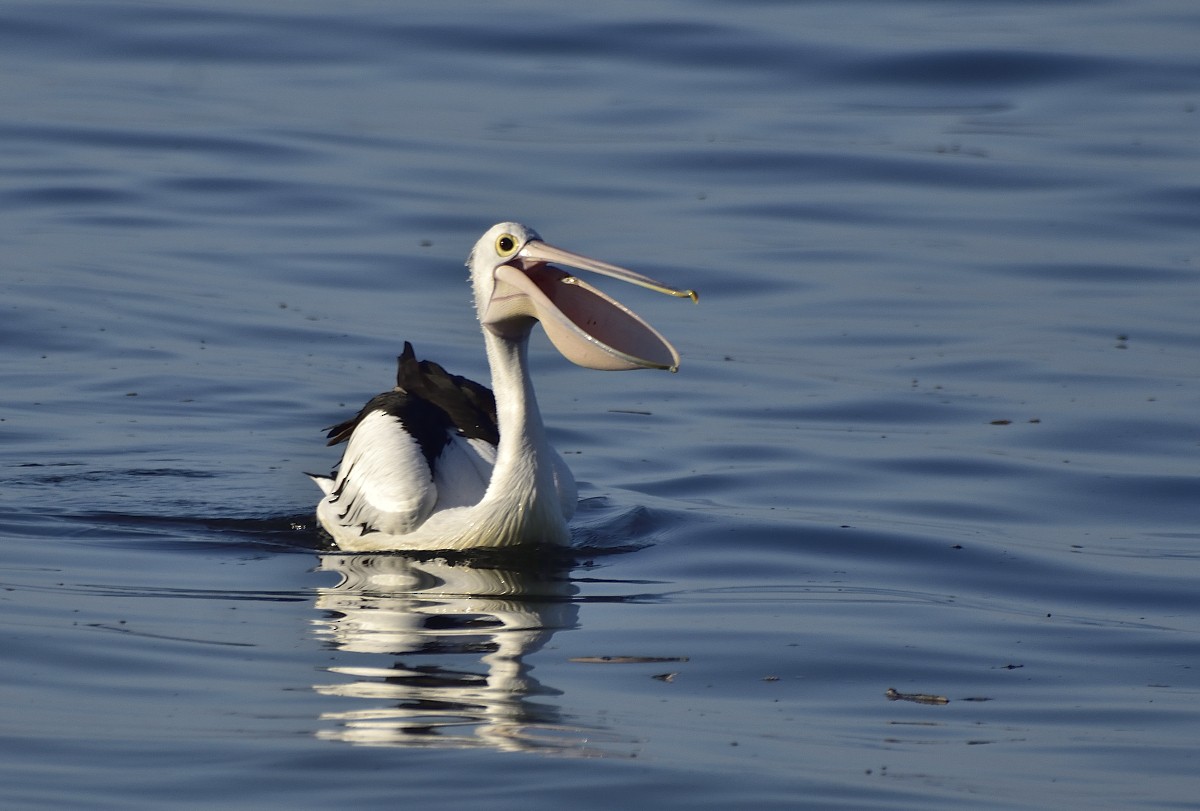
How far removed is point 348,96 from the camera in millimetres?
16766

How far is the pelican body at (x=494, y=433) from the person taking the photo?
21.9ft

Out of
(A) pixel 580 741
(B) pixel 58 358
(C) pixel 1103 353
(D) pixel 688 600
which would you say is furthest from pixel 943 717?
(B) pixel 58 358

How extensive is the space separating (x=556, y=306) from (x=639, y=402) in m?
3.28

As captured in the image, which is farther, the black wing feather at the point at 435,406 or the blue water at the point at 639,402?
Answer: the black wing feather at the point at 435,406

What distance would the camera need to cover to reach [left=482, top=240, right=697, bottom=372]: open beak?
6504 mm

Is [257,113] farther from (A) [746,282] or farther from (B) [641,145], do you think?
(A) [746,282]

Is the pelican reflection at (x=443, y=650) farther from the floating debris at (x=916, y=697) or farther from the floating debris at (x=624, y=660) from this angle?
the floating debris at (x=916, y=697)

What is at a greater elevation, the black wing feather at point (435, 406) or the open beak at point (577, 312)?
the open beak at point (577, 312)

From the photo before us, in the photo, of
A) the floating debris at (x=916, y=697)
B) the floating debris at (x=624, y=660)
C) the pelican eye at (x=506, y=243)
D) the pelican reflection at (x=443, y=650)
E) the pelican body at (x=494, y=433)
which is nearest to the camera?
the pelican reflection at (x=443, y=650)

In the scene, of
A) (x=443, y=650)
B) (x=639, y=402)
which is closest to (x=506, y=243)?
(x=443, y=650)

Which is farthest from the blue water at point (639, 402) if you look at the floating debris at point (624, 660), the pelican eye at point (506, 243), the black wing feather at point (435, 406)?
the pelican eye at point (506, 243)

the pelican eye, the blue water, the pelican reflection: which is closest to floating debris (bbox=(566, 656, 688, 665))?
the blue water

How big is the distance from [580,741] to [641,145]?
10980 millimetres

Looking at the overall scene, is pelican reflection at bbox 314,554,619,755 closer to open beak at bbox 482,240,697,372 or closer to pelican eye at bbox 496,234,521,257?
open beak at bbox 482,240,697,372
